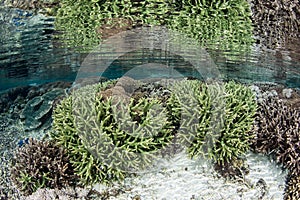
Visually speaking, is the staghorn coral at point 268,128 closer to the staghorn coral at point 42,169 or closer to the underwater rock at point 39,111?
the staghorn coral at point 42,169

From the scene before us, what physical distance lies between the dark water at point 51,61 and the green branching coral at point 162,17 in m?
0.18

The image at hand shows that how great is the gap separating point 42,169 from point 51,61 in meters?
1.47

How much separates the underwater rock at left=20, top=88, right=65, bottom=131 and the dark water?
20 cm

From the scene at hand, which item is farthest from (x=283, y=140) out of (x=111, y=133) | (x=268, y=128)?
(x=111, y=133)

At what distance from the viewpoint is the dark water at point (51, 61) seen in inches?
187

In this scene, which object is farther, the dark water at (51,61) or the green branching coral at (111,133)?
the dark water at (51,61)

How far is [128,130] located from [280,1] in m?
2.84

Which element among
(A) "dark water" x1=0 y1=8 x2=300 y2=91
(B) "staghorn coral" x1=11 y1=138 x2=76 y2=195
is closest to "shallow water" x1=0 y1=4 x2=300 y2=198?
(A) "dark water" x1=0 y1=8 x2=300 y2=91

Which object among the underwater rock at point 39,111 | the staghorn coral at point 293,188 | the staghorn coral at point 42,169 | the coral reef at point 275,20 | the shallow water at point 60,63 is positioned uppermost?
the coral reef at point 275,20

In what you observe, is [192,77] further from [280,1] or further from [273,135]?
[280,1]

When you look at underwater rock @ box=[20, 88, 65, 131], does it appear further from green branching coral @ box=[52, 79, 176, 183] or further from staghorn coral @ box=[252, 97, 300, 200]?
staghorn coral @ box=[252, 97, 300, 200]

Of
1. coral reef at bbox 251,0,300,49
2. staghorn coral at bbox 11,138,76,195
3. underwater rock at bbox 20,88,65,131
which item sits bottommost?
staghorn coral at bbox 11,138,76,195

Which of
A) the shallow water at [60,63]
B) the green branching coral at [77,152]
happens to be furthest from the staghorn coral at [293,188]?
the green branching coral at [77,152]

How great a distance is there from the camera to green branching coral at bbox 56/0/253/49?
4.63 metres
